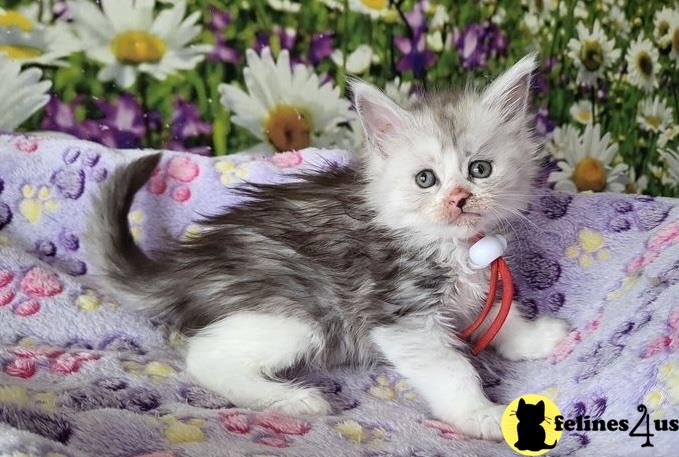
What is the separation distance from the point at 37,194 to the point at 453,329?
1.21 m

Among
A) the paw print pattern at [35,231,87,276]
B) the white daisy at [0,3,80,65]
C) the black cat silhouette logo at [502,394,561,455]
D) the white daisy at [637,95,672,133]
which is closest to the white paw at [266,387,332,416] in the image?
the black cat silhouette logo at [502,394,561,455]

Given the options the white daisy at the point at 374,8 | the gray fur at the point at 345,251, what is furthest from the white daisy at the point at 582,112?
the gray fur at the point at 345,251

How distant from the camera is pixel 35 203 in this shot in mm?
1944

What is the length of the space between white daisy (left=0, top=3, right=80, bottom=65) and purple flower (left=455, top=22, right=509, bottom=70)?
1.20m

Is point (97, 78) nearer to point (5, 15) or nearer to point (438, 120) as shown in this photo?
point (5, 15)

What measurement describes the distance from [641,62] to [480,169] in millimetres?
1493

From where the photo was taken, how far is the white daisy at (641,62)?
2.52 metres

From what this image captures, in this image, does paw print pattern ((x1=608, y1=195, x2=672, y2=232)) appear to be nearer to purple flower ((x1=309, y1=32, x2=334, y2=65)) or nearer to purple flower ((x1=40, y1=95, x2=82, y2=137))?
purple flower ((x1=309, y1=32, x2=334, y2=65))

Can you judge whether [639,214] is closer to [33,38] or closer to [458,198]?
[458,198]

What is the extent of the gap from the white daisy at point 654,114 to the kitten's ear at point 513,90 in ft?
4.29

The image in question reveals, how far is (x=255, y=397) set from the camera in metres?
1.32

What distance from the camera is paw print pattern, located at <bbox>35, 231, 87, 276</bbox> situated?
192cm

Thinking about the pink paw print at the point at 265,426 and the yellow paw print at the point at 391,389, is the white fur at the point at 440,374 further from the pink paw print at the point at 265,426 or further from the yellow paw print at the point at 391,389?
the pink paw print at the point at 265,426

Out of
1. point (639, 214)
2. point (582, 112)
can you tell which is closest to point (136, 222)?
point (639, 214)
